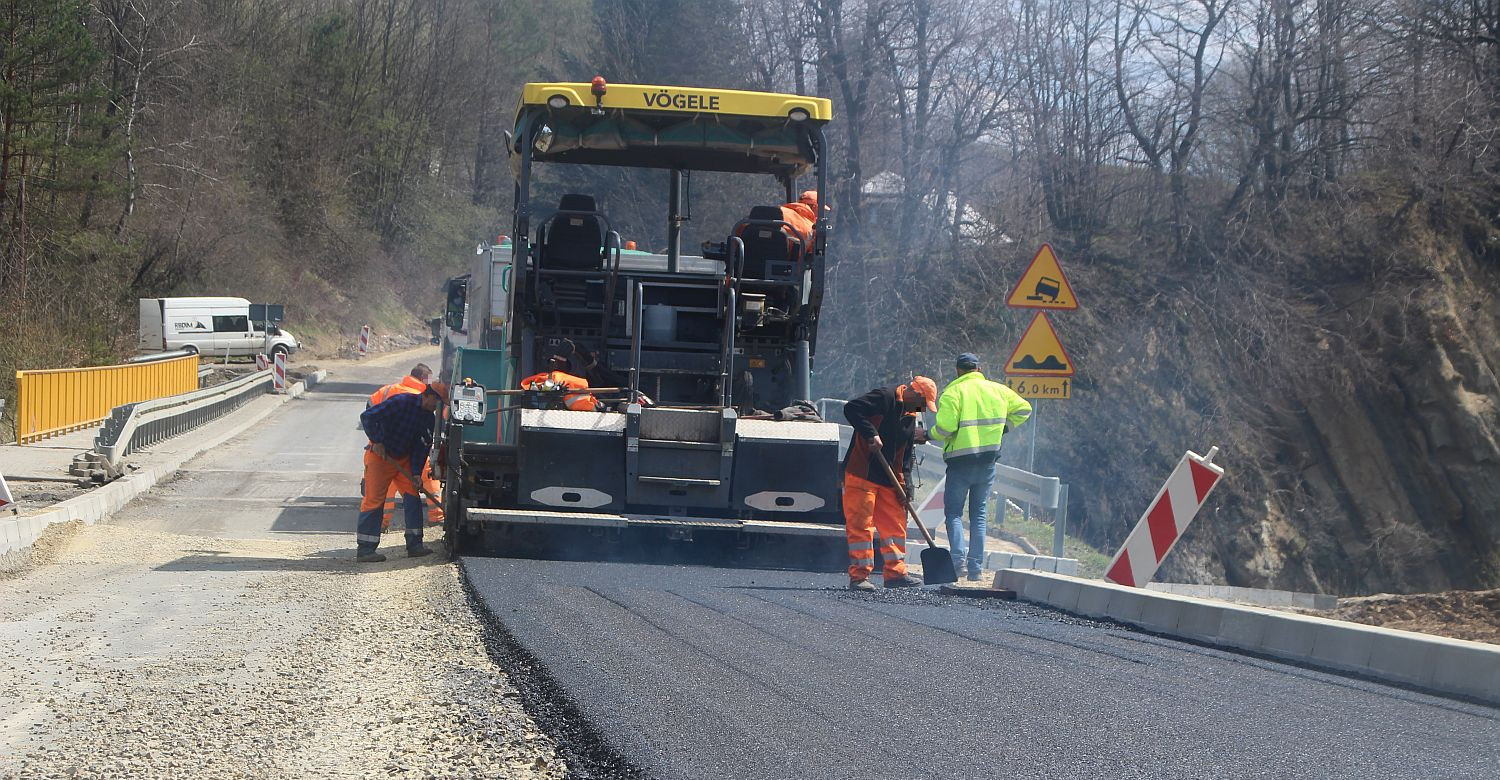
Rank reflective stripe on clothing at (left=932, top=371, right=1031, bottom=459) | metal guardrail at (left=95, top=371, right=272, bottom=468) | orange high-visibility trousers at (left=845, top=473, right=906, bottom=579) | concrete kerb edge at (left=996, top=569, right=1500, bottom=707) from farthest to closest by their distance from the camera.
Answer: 1. metal guardrail at (left=95, top=371, right=272, bottom=468)
2. reflective stripe on clothing at (left=932, top=371, right=1031, bottom=459)
3. orange high-visibility trousers at (left=845, top=473, right=906, bottom=579)
4. concrete kerb edge at (left=996, top=569, right=1500, bottom=707)

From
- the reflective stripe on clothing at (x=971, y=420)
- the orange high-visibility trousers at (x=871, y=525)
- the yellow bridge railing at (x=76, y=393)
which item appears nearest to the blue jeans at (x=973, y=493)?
the reflective stripe on clothing at (x=971, y=420)

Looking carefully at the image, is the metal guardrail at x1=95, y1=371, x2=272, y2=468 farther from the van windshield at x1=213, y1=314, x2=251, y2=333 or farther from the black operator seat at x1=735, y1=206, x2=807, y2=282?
the van windshield at x1=213, y1=314, x2=251, y2=333

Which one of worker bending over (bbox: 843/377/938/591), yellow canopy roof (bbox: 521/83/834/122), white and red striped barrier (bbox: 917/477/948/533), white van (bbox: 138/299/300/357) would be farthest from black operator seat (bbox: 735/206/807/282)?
white van (bbox: 138/299/300/357)

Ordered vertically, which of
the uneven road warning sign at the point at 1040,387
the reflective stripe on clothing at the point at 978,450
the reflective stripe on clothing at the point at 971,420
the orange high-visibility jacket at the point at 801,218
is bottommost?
the reflective stripe on clothing at the point at 978,450

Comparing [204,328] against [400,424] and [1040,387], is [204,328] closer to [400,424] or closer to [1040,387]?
[400,424]

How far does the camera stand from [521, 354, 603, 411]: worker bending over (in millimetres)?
9016

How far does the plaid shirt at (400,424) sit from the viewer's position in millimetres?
10008

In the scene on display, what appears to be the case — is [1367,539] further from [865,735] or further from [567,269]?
[865,735]

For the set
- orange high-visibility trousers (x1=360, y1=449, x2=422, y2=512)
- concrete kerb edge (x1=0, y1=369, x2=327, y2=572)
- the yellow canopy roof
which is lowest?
concrete kerb edge (x1=0, y1=369, x2=327, y2=572)

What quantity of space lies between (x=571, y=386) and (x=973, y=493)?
294 centimetres

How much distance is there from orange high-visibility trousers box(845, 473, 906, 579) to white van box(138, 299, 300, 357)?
1284 inches

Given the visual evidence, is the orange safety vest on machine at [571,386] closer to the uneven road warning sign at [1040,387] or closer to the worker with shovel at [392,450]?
the worker with shovel at [392,450]

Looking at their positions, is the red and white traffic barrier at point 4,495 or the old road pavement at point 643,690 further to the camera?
the red and white traffic barrier at point 4,495

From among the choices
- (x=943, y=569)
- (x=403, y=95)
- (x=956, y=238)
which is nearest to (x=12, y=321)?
(x=956, y=238)
